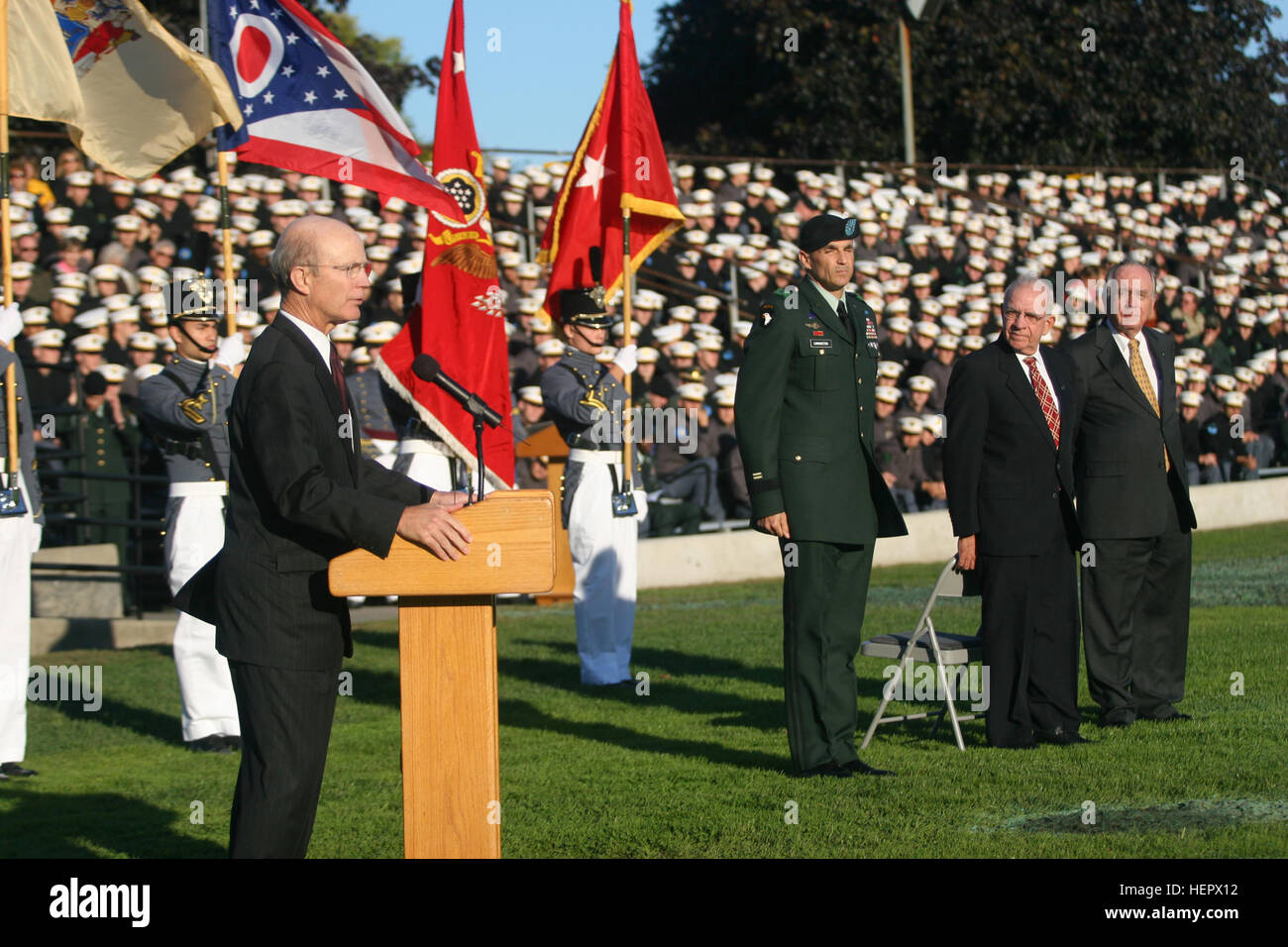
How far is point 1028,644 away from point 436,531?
4813mm

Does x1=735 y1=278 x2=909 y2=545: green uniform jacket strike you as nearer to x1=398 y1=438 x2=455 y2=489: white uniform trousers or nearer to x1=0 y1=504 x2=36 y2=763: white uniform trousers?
x1=0 y1=504 x2=36 y2=763: white uniform trousers

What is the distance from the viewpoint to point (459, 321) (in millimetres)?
12094

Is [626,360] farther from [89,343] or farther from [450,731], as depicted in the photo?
[450,731]

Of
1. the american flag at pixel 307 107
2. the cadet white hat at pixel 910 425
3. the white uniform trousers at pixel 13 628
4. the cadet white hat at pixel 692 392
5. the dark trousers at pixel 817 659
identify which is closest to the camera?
the dark trousers at pixel 817 659

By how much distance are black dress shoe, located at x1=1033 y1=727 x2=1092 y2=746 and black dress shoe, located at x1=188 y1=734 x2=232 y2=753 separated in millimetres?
4499

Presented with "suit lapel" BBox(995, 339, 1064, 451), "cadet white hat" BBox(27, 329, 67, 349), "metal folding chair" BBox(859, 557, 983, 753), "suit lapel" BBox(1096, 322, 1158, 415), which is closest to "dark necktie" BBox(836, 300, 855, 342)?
"suit lapel" BBox(995, 339, 1064, 451)

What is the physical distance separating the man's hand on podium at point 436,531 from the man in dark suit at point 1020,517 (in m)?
4.53

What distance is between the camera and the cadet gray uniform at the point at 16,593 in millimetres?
9156

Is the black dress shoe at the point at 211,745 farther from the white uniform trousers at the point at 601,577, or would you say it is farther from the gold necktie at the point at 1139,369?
the gold necktie at the point at 1139,369

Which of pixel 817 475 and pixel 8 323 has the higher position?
pixel 8 323

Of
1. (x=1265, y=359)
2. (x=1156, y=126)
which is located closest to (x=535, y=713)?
(x=1265, y=359)

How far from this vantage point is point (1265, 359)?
2334 cm

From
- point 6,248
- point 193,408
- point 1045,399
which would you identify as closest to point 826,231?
point 1045,399

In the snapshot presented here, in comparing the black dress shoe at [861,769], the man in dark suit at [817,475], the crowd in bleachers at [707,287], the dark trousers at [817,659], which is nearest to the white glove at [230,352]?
the man in dark suit at [817,475]
